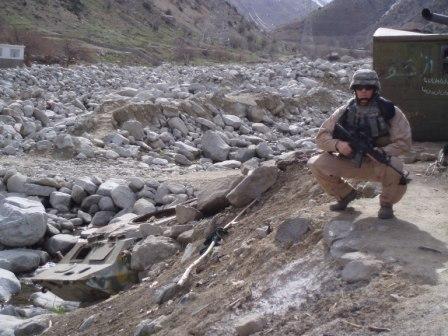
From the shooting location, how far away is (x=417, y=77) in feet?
27.5

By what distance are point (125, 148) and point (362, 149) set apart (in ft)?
30.0

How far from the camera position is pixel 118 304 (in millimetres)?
6355

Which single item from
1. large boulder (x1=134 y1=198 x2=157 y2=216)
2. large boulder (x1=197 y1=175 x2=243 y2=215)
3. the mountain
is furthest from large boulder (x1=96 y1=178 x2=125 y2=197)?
the mountain

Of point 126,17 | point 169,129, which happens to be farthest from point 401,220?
point 126,17

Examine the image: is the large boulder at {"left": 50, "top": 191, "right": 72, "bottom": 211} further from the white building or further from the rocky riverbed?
the white building

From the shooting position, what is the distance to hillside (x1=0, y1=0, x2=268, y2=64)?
39.2 metres

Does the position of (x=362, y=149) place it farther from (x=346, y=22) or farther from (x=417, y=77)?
(x=346, y=22)

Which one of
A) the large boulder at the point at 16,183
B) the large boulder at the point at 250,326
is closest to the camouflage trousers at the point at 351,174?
the large boulder at the point at 250,326

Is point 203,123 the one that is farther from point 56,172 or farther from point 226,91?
point 56,172

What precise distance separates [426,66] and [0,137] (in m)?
8.30

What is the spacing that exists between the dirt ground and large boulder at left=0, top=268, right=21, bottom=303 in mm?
1481

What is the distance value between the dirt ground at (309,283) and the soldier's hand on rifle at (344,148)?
0.51m

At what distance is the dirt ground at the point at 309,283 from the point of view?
4023 mm

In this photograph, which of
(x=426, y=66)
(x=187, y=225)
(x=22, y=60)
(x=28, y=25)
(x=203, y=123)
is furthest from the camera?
(x=28, y=25)
